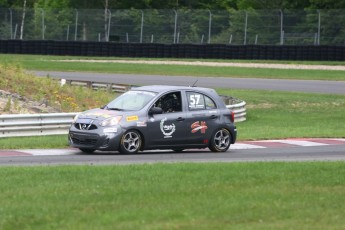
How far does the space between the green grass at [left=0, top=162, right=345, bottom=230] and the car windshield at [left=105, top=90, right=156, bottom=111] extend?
4286mm

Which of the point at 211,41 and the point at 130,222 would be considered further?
the point at 211,41

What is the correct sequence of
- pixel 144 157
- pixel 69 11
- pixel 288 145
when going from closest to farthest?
pixel 144 157 → pixel 288 145 → pixel 69 11

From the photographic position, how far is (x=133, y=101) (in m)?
19.7

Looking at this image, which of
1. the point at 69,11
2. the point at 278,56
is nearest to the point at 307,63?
the point at 278,56

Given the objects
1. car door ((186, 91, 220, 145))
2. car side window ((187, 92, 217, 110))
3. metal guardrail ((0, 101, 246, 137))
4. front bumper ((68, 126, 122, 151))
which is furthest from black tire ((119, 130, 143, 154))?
metal guardrail ((0, 101, 246, 137))

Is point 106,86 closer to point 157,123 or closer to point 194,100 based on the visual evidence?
point 194,100

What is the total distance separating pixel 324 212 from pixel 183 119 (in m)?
9.05

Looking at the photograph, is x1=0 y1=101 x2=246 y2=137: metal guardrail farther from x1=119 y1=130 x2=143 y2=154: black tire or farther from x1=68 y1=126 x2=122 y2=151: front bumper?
x1=119 y1=130 x2=143 y2=154: black tire

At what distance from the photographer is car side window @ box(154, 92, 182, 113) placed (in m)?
19.7

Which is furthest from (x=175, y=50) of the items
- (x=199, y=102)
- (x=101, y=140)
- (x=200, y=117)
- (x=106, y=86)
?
(x=101, y=140)

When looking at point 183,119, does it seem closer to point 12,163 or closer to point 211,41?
point 12,163

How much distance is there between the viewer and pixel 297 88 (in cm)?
4116

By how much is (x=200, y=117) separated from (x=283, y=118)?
10.6 metres

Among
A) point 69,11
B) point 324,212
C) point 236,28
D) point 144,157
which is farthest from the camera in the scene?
point 69,11
